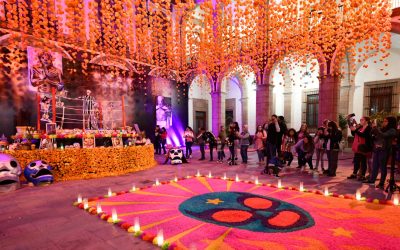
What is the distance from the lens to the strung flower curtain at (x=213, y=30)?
6484 millimetres

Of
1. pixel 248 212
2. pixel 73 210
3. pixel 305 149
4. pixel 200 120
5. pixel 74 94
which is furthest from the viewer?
pixel 200 120


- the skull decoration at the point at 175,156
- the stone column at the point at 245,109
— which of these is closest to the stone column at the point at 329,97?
the skull decoration at the point at 175,156

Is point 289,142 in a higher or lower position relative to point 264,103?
lower

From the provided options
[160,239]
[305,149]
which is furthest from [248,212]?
[305,149]

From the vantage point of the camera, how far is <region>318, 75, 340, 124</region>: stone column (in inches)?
488

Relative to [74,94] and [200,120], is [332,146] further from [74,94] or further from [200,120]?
[200,120]

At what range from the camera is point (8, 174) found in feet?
19.3

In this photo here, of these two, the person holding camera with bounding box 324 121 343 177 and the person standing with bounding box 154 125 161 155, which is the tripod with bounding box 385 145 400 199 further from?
the person standing with bounding box 154 125 161 155

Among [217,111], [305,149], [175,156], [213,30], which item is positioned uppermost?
[213,30]

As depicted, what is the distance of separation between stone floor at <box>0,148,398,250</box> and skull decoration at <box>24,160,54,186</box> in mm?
245

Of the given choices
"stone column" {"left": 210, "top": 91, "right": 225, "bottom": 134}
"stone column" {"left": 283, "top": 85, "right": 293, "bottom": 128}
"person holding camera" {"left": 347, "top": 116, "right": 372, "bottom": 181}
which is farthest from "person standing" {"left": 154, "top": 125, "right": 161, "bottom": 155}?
"stone column" {"left": 283, "top": 85, "right": 293, "bottom": 128}

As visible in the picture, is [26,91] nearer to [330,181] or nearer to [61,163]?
[61,163]

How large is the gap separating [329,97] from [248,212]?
10707 mm

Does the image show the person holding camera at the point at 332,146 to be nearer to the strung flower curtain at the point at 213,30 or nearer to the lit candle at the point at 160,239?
the strung flower curtain at the point at 213,30
